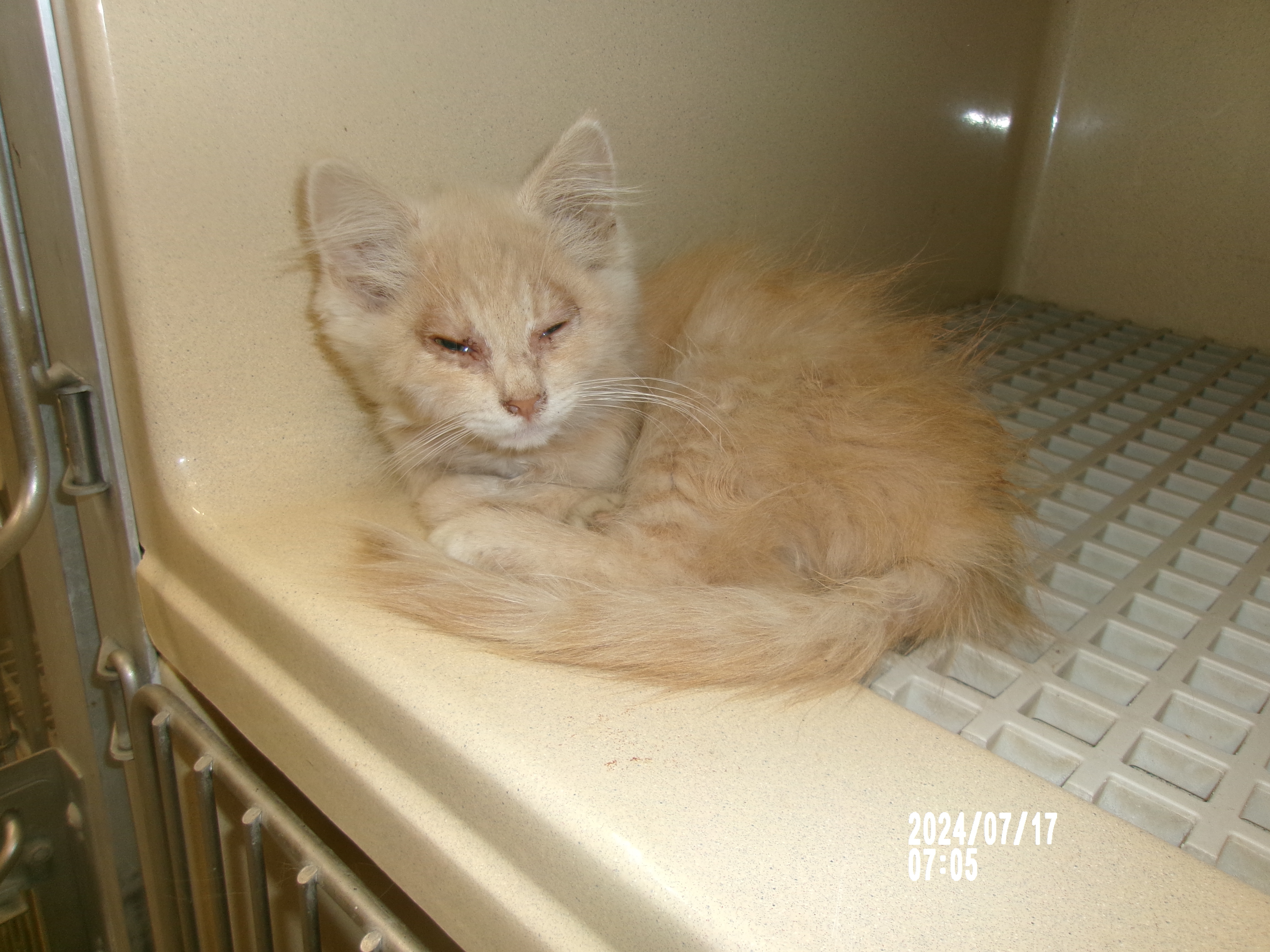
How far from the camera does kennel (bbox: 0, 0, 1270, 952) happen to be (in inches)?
23.7

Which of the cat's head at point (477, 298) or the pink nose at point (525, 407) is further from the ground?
the cat's head at point (477, 298)

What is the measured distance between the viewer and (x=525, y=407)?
916mm

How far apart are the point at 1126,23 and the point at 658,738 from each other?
183 centimetres

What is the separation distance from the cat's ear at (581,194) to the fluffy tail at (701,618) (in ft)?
1.39

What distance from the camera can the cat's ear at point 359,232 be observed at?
0.88 metres

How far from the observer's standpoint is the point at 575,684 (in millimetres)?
753

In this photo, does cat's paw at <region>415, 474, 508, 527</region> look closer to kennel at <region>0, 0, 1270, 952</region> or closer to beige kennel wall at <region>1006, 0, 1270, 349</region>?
kennel at <region>0, 0, 1270, 952</region>

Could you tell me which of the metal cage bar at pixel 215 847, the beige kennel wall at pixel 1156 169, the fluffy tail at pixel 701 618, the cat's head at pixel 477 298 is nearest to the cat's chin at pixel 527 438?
the cat's head at pixel 477 298

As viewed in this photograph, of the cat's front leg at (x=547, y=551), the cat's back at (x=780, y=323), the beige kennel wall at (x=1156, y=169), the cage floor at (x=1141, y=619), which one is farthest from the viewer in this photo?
the beige kennel wall at (x=1156, y=169)

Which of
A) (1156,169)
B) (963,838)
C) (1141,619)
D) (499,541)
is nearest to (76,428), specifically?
(499,541)

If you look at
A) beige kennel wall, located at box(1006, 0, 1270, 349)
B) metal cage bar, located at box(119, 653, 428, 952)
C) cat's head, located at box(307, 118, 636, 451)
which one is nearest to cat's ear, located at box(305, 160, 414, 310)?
cat's head, located at box(307, 118, 636, 451)

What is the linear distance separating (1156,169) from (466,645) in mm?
1761

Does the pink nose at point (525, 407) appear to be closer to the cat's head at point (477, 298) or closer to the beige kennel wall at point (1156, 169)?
the cat's head at point (477, 298)

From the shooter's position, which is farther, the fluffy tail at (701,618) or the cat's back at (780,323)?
the cat's back at (780,323)
